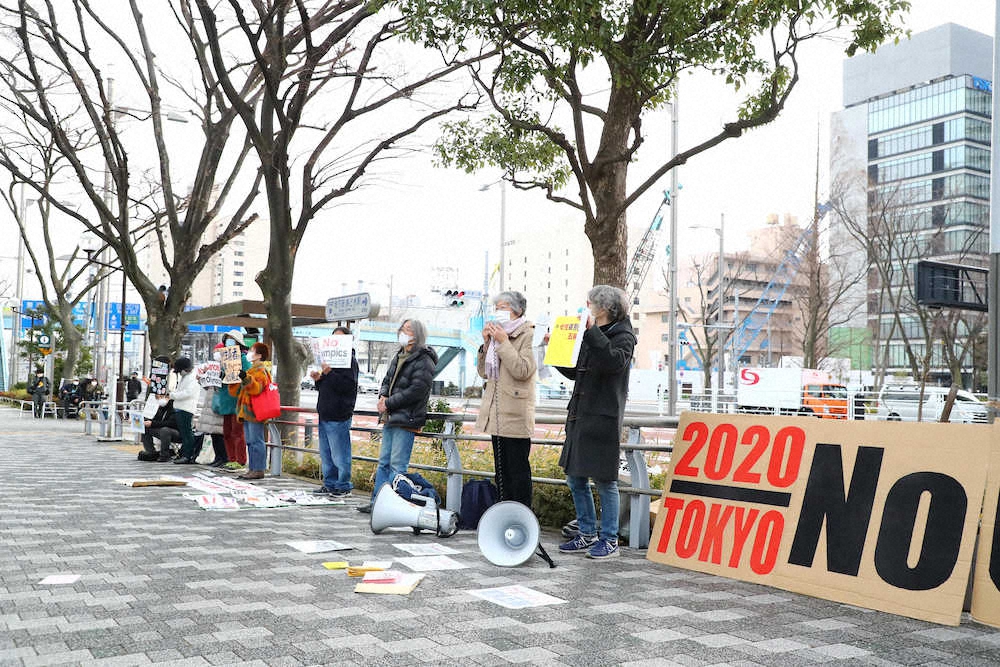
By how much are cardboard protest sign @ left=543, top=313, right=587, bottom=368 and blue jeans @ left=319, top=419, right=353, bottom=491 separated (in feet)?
10.8

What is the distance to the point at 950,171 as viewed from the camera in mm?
61406

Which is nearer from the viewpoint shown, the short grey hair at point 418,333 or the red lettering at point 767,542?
the red lettering at point 767,542

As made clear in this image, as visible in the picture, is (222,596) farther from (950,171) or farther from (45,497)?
(950,171)

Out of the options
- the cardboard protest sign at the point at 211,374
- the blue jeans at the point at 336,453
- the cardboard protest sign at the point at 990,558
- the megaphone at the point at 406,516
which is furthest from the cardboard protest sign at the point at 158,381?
the cardboard protest sign at the point at 990,558

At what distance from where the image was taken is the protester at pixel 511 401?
641cm

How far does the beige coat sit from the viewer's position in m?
6.41

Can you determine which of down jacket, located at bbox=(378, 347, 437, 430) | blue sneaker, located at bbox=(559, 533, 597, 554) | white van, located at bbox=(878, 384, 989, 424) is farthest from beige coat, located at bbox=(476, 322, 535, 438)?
white van, located at bbox=(878, 384, 989, 424)

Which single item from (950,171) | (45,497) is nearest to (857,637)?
(45,497)

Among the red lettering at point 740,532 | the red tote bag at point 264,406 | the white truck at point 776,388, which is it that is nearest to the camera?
the red lettering at point 740,532

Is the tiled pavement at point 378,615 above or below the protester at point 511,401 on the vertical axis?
below

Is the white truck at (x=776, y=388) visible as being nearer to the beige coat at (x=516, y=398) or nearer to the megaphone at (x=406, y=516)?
the megaphone at (x=406, y=516)

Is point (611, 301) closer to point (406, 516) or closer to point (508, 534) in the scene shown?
point (508, 534)

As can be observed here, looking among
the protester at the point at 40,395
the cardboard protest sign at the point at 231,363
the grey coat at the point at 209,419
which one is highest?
the cardboard protest sign at the point at 231,363

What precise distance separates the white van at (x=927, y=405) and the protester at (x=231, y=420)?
507 inches
